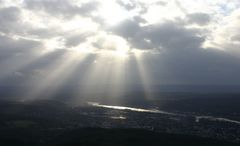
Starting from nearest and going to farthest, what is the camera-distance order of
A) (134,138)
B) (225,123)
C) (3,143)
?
(3,143) → (134,138) → (225,123)

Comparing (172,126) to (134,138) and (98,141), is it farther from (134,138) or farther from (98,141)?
(98,141)

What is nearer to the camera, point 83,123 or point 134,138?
point 134,138

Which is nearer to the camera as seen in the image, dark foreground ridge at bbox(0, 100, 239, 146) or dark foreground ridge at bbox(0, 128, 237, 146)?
dark foreground ridge at bbox(0, 128, 237, 146)

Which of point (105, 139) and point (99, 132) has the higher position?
point (99, 132)

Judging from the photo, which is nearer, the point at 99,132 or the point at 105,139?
the point at 105,139

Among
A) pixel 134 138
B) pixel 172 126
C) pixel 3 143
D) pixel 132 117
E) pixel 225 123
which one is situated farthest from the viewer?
pixel 132 117

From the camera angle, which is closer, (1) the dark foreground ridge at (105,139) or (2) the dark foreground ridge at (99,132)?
(1) the dark foreground ridge at (105,139)

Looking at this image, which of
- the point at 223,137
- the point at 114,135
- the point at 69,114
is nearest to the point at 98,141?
the point at 114,135
